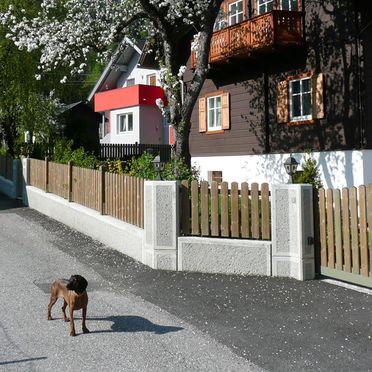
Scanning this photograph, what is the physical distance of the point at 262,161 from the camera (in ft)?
59.4

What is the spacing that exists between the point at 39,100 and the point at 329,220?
21321 millimetres

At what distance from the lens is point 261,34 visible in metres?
16.8

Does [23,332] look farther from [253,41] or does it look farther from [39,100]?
[39,100]

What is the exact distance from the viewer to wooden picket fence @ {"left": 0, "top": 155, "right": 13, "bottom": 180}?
2091 cm

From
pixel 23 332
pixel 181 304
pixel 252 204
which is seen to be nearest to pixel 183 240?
pixel 252 204

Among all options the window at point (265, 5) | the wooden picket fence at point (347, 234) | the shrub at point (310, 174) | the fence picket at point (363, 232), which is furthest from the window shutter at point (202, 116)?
the fence picket at point (363, 232)

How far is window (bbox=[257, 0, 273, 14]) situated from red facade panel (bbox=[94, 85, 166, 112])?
51.3 ft

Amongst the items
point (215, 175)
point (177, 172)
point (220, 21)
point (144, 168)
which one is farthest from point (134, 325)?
point (220, 21)

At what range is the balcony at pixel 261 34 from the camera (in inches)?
639

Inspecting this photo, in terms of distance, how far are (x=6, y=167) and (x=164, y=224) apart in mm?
15074

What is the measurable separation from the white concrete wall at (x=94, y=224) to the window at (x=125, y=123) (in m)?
20.0

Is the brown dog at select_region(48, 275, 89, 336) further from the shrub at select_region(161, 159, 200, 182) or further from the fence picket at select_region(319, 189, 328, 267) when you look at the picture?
the shrub at select_region(161, 159, 200, 182)

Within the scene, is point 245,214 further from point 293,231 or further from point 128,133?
point 128,133

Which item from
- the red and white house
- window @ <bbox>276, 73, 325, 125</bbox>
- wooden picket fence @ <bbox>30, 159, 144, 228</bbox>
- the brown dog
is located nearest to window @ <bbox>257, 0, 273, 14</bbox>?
window @ <bbox>276, 73, 325, 125</bbox>
